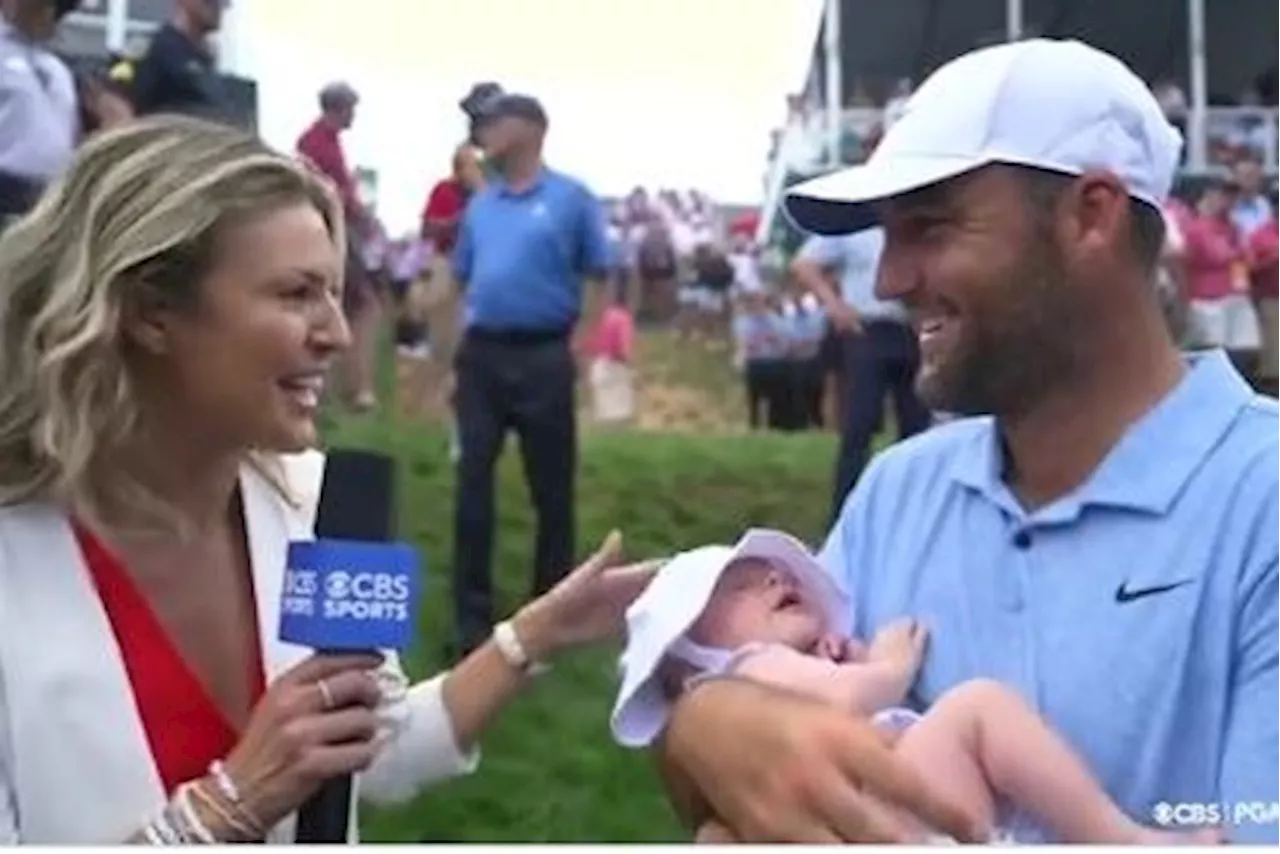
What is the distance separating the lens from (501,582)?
7.02 m

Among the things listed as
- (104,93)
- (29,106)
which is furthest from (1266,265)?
(29,106)

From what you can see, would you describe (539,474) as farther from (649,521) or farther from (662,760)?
(662,760)

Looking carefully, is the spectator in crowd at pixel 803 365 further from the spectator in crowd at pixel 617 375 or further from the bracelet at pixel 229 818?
the bracelet at pixel 229 818

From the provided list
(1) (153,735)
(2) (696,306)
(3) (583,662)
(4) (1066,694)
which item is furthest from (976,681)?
(2) (696,306)

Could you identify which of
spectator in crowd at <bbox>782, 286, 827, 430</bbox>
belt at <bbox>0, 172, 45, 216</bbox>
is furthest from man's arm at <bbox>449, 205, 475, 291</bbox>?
spectator in crowd at <bbox>782, 286, 827, 430</bbox>

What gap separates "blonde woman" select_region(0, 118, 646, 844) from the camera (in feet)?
7.25

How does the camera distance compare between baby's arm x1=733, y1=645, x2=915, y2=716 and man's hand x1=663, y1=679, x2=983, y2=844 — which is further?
baby's arm x1=733, y1=645, x2=915, y2=716

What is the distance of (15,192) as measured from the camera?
545 centimetres

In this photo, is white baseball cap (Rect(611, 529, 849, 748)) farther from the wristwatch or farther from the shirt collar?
the wristwatch

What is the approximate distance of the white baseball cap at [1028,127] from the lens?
6.75 ft

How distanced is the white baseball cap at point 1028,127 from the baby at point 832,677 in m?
0.31

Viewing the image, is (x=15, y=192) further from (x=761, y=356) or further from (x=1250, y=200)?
(x=761, y=356)

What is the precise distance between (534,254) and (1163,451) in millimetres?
4871

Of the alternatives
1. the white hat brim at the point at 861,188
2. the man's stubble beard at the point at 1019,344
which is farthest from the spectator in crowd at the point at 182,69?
the man's stubble beard at the point at 1019,344
